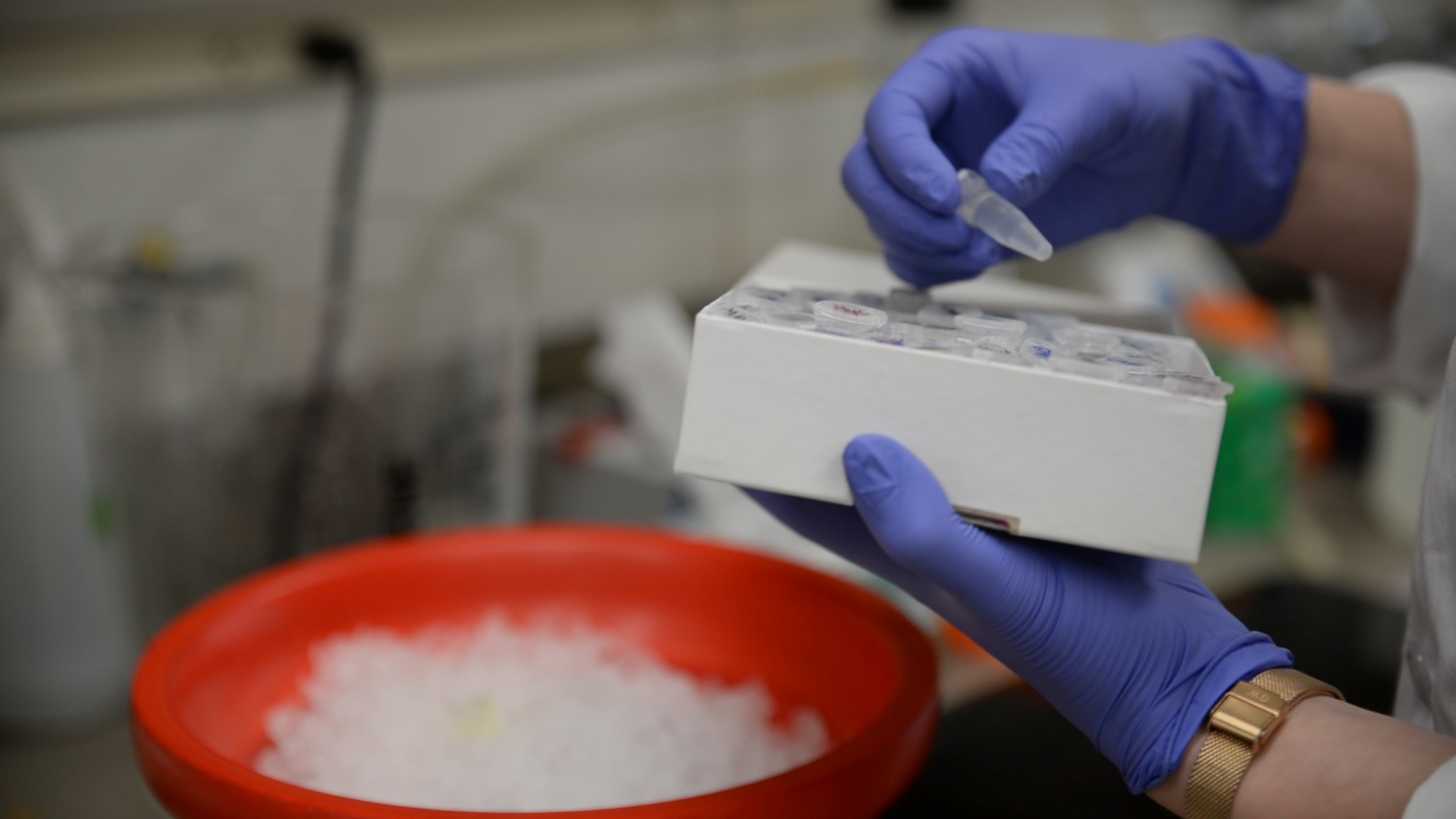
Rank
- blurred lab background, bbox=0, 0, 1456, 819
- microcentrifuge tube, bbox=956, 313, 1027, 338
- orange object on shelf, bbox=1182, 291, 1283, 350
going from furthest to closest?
1. orange object on shelf, bbox=1182, 291, 1283, 350
2. blurred lab background, bbox=0, 0, 1456, 819
3. microcentrifuge tube, bbox=956, 313, 1027, 338

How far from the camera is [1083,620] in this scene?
0.55 metres

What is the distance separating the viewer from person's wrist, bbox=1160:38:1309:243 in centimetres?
79

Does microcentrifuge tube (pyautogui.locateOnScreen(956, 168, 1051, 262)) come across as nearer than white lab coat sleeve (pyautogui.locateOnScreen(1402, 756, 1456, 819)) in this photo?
No

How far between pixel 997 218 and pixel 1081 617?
0.74 ft

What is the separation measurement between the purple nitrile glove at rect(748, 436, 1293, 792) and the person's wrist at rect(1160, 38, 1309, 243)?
1.10 feet

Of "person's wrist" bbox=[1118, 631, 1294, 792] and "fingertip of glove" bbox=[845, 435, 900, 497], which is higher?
"fingertip of glove" bbox=[845, 435, 900, 497]

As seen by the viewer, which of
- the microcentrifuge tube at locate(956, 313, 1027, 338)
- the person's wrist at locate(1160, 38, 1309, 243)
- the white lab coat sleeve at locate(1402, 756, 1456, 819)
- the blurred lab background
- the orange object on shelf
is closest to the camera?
the white lab coat sleeve at locate(1402, 756, 1456, 819)

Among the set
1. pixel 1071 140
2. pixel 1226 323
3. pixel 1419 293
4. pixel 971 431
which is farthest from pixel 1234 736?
pixel 1226 323

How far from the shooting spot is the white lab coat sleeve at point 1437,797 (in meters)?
0.47

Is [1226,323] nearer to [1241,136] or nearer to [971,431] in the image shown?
[1241,136]

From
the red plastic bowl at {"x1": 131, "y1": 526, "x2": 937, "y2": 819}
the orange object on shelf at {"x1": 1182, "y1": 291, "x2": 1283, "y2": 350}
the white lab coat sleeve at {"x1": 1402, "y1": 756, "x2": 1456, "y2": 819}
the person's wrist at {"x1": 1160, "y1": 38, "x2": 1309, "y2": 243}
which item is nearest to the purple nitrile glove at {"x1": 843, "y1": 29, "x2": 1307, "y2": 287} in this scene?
the person's wrist at {"x1": 1160, "y1": 38, "x2": 1309, "y2": 243}

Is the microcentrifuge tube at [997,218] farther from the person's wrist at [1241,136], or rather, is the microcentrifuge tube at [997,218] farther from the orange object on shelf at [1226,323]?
the orange object on shelf at [1226,323]

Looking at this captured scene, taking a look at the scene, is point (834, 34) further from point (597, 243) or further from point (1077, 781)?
point (1077, 781)

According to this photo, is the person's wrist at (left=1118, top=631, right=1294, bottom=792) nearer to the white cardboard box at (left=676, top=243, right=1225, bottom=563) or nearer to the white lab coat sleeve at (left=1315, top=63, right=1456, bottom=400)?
the white cardboard box at (left=676, top=243, right=1225, bottom=563)
